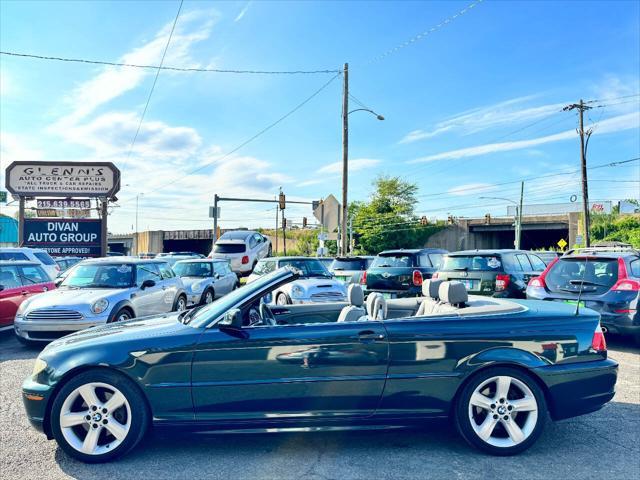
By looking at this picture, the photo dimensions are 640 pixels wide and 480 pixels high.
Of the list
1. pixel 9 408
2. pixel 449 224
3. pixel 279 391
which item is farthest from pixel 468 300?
pixel 449 224

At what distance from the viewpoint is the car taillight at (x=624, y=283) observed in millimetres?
7285

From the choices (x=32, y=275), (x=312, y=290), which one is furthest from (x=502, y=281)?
(x=32, y=275)

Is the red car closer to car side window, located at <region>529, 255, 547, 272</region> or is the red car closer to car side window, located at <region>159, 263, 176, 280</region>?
car side window, located at <region>159, 263, 176, 280</region>

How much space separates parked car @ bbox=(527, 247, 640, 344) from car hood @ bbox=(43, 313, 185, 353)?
Answer: 5.63 m

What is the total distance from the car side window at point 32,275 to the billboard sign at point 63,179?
11886 millimetres

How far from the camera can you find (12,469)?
344 cm

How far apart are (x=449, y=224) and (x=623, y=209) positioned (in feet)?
85.3

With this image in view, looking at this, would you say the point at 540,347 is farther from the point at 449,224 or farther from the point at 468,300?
the point at 449,224

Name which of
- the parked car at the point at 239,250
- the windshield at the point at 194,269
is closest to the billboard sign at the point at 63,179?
the parked car at the point at 239,250

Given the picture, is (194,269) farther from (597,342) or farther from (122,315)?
(597,342)

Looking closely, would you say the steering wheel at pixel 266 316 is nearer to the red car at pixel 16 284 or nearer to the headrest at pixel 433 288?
the headrest at pixel 433 288

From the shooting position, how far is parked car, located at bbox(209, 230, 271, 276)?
2677 cm

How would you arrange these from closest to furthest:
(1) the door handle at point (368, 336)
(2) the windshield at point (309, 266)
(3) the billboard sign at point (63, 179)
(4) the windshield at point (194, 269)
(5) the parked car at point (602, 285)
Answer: (1) the door handle at point (368, 336) → (5) the parked car at point (602, 285) → (2) the windshield at point (309, 266) → (4) the windshield at point (194, 269) → (3) the billboard sign at point (63, 179)

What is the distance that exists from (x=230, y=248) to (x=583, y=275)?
70.6ft
